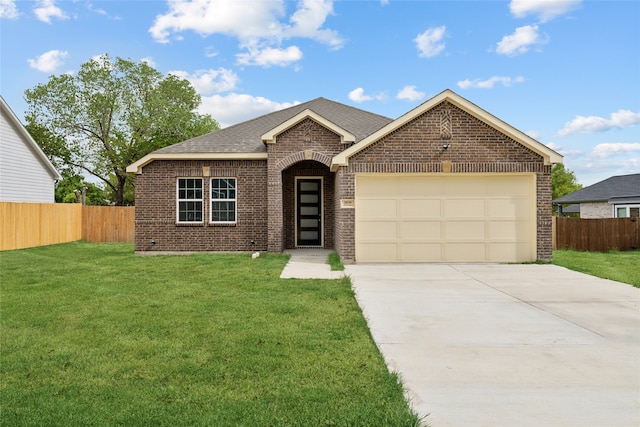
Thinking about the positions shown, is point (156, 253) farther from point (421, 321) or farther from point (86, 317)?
point (421, 321)

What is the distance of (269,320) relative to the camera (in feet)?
20.4

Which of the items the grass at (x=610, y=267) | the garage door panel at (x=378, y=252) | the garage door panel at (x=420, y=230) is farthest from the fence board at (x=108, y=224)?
the grass at (x=610, y=267)

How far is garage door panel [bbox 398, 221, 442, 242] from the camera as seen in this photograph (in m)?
12.5

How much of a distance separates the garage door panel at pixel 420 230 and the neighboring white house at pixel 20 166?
64.0 feet

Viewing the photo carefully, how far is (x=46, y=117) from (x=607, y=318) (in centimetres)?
4281

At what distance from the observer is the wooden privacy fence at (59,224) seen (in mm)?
18484

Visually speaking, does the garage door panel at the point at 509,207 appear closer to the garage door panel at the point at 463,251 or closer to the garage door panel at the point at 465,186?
the garage door panel at the point at 465,186

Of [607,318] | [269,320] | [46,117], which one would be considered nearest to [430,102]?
[607,318]

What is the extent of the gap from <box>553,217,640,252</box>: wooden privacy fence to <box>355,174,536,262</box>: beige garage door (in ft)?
23.6

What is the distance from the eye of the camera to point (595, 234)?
18.3 meters

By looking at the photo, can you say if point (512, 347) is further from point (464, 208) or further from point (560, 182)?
point (560, 182)

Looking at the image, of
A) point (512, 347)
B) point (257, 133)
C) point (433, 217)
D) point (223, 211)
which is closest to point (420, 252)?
point (433, 217)

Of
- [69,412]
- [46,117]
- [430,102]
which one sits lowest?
[69,412]

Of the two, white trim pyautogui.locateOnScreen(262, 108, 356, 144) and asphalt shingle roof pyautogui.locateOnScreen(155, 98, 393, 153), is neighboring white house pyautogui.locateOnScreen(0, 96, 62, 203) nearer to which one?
asphalt shingle roof pyautogui.locateOnScreen(155, 98, 393, 153)
